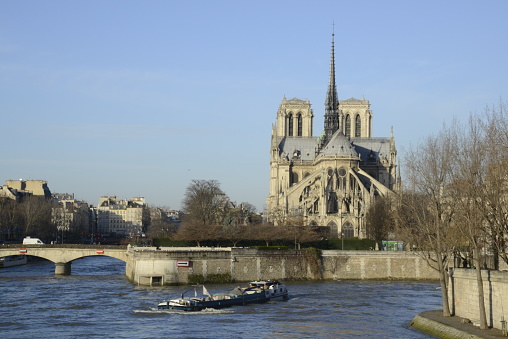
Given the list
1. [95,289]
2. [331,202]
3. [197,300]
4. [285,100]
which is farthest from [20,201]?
[197,300]

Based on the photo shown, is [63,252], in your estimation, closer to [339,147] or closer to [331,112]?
[339,147]

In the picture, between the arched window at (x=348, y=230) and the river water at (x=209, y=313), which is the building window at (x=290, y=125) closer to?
the arched window at (x=348, y=230)

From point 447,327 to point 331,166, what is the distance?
254 feet

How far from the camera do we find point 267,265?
7394 cm

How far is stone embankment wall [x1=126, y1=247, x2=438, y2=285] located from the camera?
6925 centimetres

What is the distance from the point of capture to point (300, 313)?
168 ft

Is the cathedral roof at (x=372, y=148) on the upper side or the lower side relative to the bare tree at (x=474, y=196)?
upper

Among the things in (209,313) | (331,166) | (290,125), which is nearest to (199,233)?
(209,313)

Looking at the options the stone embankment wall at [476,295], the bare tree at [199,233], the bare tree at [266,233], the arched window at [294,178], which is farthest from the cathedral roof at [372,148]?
the stone embankment wall at [476,295]

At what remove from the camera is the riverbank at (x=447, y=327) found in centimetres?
3538

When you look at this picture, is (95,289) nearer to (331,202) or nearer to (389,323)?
(389,323)

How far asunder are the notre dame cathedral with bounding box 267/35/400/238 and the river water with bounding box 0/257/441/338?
3390 cm

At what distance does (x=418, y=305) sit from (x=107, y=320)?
2036 centimetres

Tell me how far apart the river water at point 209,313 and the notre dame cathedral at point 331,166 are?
33.9 meters
